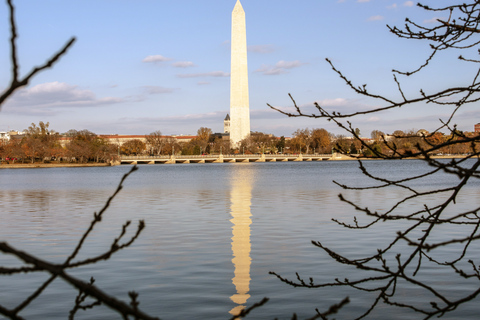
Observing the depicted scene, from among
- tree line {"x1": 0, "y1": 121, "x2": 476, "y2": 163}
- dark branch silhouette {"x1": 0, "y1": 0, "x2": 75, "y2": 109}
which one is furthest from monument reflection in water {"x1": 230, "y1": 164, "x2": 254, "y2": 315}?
tree line {"x1": 0, "y1": 121, "x2": 476, "y2": 163}

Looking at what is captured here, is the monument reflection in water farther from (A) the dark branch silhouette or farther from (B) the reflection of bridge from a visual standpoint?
(B) the reflection of bridge

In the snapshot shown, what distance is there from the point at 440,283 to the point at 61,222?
1401cm

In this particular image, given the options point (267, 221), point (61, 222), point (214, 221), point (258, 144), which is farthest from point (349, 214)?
point (258, 144)

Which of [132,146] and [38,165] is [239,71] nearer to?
[38,165]

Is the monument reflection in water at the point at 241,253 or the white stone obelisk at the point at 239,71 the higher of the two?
the white stone obelisk at the point at 239,71

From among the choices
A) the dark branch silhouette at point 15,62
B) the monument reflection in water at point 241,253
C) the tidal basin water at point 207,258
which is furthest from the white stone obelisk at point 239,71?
the dark branch silhouette at point 15,62

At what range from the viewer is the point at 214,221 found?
19547 millimetres

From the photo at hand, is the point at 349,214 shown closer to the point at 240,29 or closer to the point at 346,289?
the point at 346,289

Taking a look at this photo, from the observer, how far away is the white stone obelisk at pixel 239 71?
3536 inches

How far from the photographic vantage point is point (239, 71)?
9231cm

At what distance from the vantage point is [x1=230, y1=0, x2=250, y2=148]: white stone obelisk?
295 ft

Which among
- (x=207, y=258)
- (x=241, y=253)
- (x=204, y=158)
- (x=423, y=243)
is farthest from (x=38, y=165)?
(x=423, y=243)

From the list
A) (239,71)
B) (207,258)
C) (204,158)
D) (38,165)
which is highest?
(239,71)

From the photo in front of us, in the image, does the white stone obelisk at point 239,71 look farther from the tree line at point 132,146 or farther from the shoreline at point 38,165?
the shoreline at point 38,165
